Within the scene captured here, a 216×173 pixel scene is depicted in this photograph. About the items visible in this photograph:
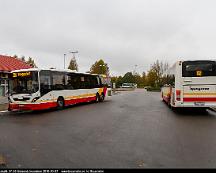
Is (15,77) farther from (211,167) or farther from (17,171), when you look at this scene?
(211,167)

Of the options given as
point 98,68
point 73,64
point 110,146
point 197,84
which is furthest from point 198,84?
point 98,68

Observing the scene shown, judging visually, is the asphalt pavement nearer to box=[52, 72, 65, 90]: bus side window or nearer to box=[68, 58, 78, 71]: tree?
box=[52, 72, 65, 90]: bus side window

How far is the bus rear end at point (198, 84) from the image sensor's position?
46.6ft

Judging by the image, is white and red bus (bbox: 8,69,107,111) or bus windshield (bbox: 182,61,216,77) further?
white and red bus (bbox: 8,69,107,111)

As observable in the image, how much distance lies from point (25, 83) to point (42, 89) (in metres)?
1.08

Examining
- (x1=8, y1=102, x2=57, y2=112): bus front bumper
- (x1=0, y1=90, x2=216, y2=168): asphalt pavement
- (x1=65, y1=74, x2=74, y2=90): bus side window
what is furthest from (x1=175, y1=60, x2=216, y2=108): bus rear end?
(x1=65, y1=74, x2=74, y2=90): bus side window

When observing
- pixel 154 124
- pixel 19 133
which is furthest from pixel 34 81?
pixel 154 124

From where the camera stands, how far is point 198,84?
14.3 metres

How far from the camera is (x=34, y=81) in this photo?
15945 millimetres

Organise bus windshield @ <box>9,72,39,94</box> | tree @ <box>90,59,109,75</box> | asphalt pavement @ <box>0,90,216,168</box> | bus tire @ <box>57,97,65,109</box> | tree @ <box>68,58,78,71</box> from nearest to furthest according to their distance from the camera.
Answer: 1. asphalt pavement @ <box>0,90,216,168</box>
2. bus windshield @ <box>9,72,39,94</box>
3. bus tire @ <box>57,97,65,109</box>
4. tree @ <box>68,58,78,71</box>
5. tree @ <box>90,59,109,75</box>

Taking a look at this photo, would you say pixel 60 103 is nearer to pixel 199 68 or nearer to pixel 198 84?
pixel 198 84

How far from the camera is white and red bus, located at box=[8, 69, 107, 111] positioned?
621 inches

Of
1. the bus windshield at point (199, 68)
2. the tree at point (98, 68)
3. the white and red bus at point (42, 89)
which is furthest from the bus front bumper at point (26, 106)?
the tree at point (98, 68)

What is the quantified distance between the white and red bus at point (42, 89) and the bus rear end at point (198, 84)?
817 cm
